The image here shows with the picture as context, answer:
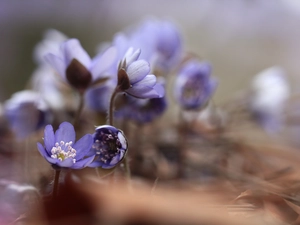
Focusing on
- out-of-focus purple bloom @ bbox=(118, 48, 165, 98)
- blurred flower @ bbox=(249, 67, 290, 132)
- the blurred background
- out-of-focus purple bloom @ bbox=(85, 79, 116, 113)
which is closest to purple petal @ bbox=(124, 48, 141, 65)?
out-of-focus purple bloom @ bbox=(118, 48, 165, 98)

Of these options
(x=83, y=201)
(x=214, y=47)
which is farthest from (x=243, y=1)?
(x=83, y=201)

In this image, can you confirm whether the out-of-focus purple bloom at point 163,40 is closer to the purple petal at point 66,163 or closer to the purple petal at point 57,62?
the purple petal at point 57,62

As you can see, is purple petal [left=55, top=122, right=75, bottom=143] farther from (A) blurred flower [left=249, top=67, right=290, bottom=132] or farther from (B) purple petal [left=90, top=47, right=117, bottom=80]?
(A) blurred flower [left=249, top=67, right=290, bottom=132]

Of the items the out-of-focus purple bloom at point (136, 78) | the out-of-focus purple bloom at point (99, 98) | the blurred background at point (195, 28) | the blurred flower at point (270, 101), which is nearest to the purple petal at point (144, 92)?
the out-of-focus purple bloom at point (136, 78)

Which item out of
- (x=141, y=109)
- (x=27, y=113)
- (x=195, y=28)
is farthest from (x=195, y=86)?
(x=195, y=28)

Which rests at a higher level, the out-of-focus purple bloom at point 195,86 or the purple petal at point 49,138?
the out-of-focus purple bloom at point 195,86

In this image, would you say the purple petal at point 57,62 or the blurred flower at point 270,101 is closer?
the purple petal at point 57,62
